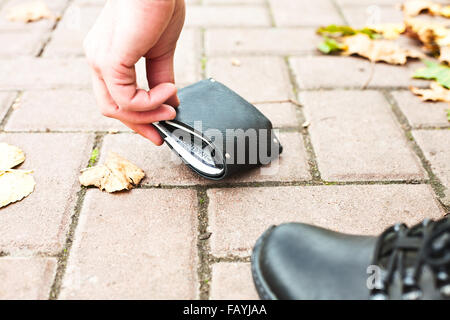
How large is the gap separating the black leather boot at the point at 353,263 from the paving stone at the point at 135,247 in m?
0.21

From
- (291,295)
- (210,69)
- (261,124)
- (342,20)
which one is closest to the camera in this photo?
(291,295)

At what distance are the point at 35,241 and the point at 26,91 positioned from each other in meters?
0.84

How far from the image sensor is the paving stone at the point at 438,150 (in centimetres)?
143

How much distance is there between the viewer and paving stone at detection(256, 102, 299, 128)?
1.67m

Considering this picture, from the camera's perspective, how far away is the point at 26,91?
181 centimetres

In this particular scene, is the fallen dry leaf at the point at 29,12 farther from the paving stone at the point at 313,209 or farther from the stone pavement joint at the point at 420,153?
the stone pavement joint at the point at 420,153

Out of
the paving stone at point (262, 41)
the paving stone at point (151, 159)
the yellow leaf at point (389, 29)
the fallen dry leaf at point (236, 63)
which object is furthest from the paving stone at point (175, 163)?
the yellow leaf at point (389, 29)

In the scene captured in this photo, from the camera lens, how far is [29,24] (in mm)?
2293

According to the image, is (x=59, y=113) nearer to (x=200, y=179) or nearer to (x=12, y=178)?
(x=12, y=178)

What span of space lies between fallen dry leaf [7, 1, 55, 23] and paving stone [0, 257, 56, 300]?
62.7 inches

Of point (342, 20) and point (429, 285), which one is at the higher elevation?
point (429, 285)

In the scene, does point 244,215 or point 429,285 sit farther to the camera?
point 244,215
